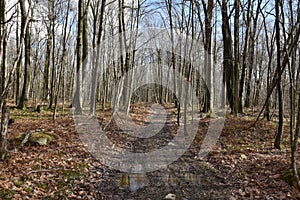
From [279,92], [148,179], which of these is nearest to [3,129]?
[148,179]

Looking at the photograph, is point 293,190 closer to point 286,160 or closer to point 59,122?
point 286,160

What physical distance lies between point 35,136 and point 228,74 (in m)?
12.0

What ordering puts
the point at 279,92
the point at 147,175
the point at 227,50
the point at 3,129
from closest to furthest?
the point at 3,129 → the point at 147,175 → the point at 279,92 → the point at 227,50

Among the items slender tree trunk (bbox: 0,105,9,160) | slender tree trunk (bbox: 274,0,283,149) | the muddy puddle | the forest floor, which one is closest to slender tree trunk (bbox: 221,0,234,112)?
the forest floor

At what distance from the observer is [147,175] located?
6746 millimetres

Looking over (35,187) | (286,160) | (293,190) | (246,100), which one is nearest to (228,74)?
(246,100)

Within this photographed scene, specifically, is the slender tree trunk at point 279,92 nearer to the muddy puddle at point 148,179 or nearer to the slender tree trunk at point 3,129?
the muddy puddle at point 148,179

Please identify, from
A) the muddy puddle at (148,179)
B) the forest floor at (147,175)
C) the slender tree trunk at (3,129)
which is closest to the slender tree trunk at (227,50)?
the forest floor at (147,175)

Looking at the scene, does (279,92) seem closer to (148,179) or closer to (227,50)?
(148,179)

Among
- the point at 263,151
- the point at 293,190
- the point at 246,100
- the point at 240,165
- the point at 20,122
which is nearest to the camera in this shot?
the point at 293,190

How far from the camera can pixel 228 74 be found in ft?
52.1

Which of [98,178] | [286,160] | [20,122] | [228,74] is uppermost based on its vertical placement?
[228,74]

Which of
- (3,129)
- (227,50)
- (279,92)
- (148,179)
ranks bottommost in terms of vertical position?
(148,179)

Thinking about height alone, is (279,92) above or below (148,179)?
above
